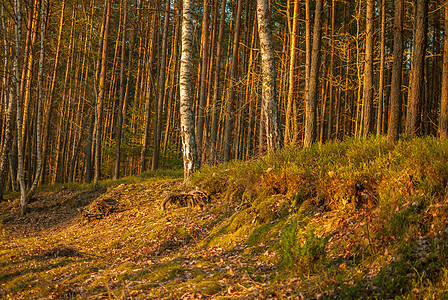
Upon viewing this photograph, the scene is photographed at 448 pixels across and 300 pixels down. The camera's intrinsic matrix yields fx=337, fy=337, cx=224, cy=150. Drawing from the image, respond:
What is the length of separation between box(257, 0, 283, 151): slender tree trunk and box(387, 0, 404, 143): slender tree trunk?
2537 mm

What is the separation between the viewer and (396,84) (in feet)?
24.3

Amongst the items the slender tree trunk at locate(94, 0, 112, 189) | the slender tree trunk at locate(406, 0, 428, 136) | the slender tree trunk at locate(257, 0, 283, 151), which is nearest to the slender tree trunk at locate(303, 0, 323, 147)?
the slender tree trunk at locate(257, 0, 283, 151)

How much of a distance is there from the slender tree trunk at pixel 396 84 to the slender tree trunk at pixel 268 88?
2537 millimetres

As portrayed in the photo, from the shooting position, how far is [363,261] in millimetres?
3689

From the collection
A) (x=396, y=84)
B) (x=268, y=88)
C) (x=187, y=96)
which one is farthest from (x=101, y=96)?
(x=396, y=84)

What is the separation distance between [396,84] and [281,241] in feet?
16.5

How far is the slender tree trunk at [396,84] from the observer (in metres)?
6.99

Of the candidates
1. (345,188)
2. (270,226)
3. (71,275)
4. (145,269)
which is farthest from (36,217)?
(345,188)

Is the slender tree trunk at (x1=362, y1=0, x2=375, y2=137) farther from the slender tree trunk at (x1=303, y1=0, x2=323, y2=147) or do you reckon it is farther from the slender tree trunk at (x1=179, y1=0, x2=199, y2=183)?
the slender tree trunk at (x1=179, y1=0, x2=199, y2=183)

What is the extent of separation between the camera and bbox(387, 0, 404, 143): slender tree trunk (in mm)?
6992

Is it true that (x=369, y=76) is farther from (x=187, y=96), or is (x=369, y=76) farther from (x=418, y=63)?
(x=187, y=96)

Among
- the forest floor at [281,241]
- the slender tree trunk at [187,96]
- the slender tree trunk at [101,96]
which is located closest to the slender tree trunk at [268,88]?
the forest floor at [281,241]

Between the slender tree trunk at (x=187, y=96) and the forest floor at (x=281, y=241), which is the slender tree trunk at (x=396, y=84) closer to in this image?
the forest floor at (x=281, y=241)

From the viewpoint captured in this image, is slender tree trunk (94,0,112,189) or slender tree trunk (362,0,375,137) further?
slender tree trunk (94,0,112,189)
